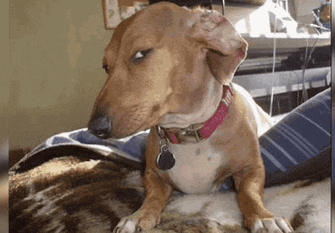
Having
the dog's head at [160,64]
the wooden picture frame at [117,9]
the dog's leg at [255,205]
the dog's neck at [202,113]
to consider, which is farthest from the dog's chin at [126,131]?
the wooden picture frame at [117,9]

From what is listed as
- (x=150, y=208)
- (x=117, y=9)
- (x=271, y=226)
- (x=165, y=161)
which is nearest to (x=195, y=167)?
(x=165, y=161)

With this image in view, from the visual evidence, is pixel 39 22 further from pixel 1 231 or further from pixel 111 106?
pixel 1 231

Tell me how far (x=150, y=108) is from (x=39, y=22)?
1.80m

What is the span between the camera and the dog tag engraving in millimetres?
856

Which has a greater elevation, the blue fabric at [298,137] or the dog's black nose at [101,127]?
the dog's black nose at [101,127]

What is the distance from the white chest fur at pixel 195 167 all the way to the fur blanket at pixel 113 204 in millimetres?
35

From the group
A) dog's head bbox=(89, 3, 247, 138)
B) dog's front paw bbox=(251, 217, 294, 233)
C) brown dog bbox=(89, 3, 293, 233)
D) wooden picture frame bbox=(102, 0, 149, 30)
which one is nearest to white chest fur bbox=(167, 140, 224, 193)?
brown dog bbox=(89, 3, 293, 233)

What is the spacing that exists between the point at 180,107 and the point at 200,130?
9 centimetres

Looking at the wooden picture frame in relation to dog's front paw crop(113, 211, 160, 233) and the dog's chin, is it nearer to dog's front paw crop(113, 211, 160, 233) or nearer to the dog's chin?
the dog's chin

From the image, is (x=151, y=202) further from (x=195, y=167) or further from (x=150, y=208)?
(x=195, y=167)

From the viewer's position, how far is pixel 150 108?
0.74m

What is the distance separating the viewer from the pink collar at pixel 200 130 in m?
0.87

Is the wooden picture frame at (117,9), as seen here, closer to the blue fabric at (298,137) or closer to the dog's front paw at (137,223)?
the blue fabric at (298,137)

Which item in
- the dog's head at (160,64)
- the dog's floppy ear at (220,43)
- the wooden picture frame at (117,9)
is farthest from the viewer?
the wooden picture frame at (117,9)
